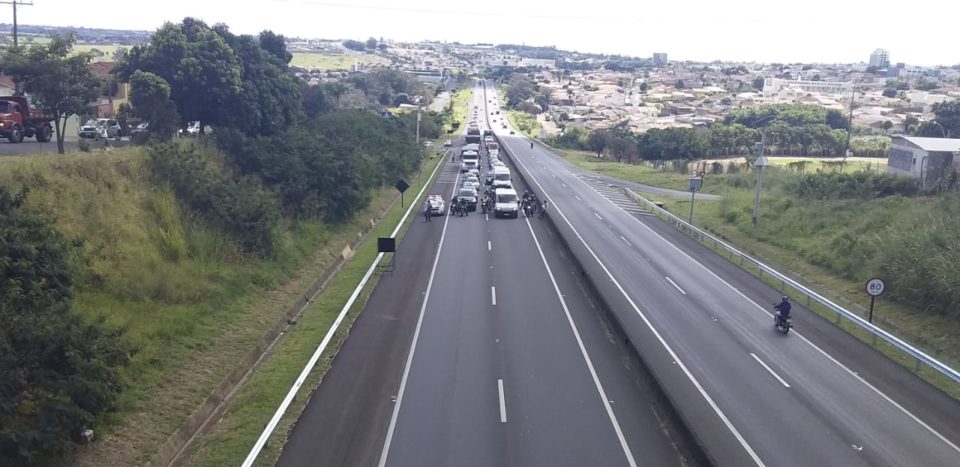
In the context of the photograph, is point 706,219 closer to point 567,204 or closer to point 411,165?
point 567,204

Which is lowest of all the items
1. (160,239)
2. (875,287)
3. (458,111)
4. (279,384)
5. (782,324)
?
(279,384)

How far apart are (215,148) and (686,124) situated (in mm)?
114730

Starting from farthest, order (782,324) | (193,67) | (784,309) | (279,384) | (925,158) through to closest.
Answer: (925,158) < (193,67) < (782,324) < (784,309) < (279,384)

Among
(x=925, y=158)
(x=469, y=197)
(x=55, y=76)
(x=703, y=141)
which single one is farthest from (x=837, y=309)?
(x=703, y=141)

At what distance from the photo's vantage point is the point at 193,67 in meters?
34.7

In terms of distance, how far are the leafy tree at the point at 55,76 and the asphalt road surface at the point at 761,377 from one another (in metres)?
19.9

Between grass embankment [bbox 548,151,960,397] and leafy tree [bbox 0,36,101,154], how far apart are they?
26.8m

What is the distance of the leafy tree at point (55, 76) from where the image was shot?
26.7 m

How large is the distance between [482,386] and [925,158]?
36.0m

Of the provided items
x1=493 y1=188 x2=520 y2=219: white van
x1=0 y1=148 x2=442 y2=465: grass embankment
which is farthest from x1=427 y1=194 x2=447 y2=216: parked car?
x1=0 y1=148 x2=442 y2=465: grass embankment

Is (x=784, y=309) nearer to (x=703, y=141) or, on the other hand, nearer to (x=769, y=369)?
(x=769, y=369)

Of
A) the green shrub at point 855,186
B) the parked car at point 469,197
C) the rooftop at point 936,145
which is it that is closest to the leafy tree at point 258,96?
the parked car at point 469,197

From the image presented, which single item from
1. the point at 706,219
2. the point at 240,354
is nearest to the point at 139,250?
the point at 240,354

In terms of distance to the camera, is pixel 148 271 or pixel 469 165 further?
pixel 469 165
